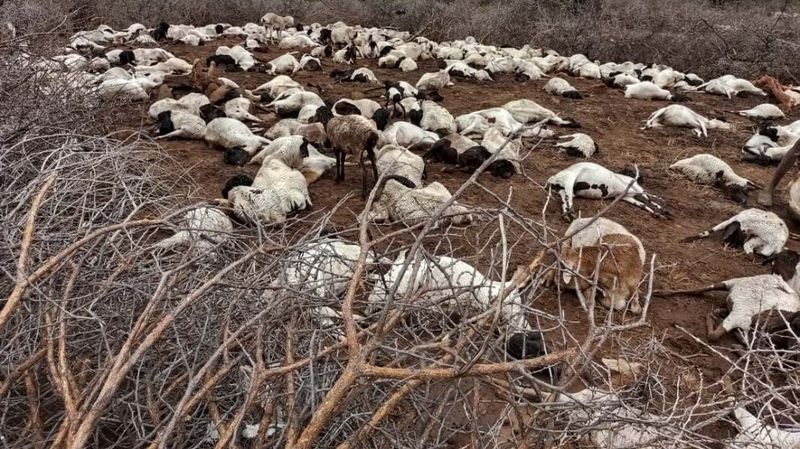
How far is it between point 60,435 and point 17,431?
59cm

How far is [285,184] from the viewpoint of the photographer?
16.0ft

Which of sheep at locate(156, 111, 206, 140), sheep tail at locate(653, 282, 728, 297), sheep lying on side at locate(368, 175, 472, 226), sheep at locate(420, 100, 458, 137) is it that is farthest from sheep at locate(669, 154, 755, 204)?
sheep at locate(156, 111, 206, 140)

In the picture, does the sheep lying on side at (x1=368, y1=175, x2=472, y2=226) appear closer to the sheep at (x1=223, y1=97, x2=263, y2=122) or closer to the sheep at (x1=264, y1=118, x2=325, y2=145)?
the sheep at (x1=264, y1=118, x2=325, y2=145)

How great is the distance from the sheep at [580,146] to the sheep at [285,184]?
11.3ft

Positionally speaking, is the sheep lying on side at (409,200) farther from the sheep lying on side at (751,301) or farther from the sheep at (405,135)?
the sheep lying on side at (751,301)

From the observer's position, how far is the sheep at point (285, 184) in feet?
15.6

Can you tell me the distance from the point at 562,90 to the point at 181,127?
21.3 feet

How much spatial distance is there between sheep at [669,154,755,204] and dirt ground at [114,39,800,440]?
11cm

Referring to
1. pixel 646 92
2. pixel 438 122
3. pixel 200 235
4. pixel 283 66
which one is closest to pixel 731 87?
pixel 646 92

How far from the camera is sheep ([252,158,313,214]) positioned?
4762 mm

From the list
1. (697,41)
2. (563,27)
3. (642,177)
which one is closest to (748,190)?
(642,177)

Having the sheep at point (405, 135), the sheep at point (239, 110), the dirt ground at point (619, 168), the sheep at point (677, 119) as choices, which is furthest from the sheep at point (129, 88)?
the sheep at point (677, 119)

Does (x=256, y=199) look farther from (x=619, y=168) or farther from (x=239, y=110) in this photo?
(x=619, y=168)

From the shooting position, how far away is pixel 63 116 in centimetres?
430
